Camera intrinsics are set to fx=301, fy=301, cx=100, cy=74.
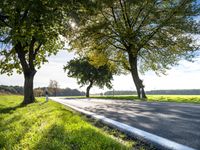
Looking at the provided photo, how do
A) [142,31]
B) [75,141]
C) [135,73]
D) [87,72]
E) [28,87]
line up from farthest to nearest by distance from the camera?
[87,72], [135,73], [142,31], [28,87], [75,141]

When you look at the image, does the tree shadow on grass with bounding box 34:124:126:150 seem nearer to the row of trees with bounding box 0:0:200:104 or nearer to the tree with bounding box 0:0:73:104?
the tree with bounding box 0:0:73:104

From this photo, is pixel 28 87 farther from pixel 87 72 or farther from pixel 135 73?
pixel 87 72

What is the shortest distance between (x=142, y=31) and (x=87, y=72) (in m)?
29.6

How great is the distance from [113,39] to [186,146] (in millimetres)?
25728

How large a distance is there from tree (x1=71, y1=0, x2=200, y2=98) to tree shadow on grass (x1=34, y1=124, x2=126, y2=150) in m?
19.5

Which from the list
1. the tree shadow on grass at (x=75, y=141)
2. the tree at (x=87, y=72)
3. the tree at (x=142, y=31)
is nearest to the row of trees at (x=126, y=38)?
the tree at (x=142, y=31)

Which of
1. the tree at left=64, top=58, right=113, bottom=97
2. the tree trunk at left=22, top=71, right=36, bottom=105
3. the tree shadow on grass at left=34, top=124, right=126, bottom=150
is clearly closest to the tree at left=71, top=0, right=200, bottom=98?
the tree trunk at left=22, top=71, right=36, bottom=105

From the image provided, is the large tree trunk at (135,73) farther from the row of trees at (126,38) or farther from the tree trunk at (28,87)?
the tree trunk at (28,87)

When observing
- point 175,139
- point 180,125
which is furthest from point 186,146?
point 180,125

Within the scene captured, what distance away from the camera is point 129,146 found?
4629 mm

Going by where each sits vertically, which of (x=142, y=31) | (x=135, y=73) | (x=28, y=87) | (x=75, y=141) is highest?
(x=142, y=31)

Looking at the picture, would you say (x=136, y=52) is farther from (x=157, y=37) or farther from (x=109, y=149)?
(x=109, y=149)

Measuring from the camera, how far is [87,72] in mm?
56062

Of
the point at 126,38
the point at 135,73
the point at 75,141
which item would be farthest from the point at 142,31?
the point at 75,141
